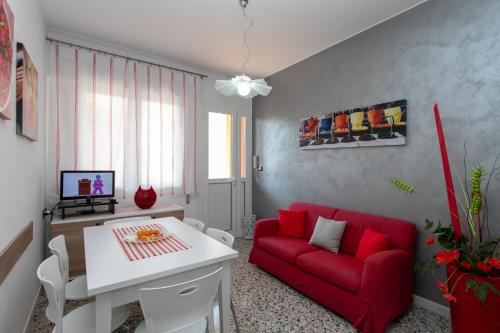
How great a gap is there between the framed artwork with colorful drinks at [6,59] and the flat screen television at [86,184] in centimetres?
158

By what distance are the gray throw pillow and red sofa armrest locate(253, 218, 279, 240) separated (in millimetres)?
560

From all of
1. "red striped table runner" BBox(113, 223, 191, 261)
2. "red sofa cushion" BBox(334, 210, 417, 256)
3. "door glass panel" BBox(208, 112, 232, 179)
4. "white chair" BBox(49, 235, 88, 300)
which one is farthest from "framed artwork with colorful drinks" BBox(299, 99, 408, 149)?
"white chair" BBox(49, 235, 88, 300)

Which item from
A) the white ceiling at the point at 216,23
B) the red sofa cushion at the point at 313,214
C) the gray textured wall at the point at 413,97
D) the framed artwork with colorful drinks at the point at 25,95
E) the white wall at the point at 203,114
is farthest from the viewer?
the white wall at the point at 203,114

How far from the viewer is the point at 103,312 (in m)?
1.25

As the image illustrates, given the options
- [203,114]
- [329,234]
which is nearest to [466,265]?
[329,234]

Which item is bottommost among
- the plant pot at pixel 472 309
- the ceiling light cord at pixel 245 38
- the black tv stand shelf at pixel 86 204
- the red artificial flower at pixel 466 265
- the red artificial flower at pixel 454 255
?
the plant pot at pixel 472 309

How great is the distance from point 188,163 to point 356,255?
264 cm

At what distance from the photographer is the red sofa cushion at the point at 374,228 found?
91.6 inches

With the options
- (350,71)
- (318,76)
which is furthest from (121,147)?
(350,71)

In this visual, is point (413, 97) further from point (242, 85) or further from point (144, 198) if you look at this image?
point (144, 198)

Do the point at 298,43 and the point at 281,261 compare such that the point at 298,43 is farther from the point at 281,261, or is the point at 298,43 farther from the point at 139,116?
the point at 281,261

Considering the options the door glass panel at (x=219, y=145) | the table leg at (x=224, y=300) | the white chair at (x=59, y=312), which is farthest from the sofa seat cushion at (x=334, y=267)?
the door glass panel at (x=219, y=145)

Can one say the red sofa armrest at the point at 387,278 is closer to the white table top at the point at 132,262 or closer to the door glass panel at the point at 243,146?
the white table top at the point at 132,262

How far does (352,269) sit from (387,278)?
0.28 meters
